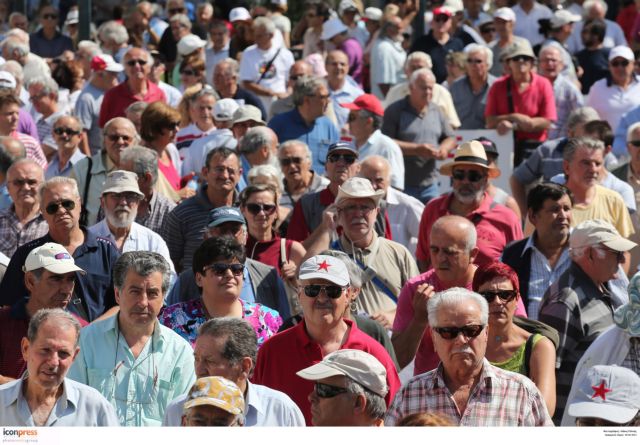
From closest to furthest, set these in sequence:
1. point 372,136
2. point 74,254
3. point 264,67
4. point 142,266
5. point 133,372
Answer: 1. point 133,372
2. point 142,266
3. point 74,254
4. point 372,136
5. point 264,67

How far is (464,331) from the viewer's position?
21.8 feet

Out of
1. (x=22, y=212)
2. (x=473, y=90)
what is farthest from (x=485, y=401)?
(x=473, y=90)

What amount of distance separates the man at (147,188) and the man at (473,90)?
512 centimetres

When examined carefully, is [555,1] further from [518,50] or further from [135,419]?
[135,419]

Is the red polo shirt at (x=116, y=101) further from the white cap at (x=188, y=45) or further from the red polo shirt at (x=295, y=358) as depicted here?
the red polo shirt at (x=295, y=358)

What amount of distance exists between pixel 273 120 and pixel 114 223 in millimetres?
3914

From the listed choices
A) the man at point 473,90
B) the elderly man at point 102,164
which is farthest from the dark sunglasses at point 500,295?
the man at point 473,90

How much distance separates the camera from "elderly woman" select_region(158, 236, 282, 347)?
7.95 meters

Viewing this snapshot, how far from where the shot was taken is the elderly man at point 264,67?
655 inches

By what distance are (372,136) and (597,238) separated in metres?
4.30

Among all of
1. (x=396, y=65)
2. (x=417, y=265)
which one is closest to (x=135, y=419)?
(x=417, y=265)

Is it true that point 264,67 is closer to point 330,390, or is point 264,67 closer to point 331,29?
point 331,29

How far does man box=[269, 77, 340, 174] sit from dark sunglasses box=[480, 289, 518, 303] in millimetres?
5455

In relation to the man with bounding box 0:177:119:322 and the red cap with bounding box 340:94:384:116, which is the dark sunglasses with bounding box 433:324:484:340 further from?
the red cap with bounding box 340:94:384:116
